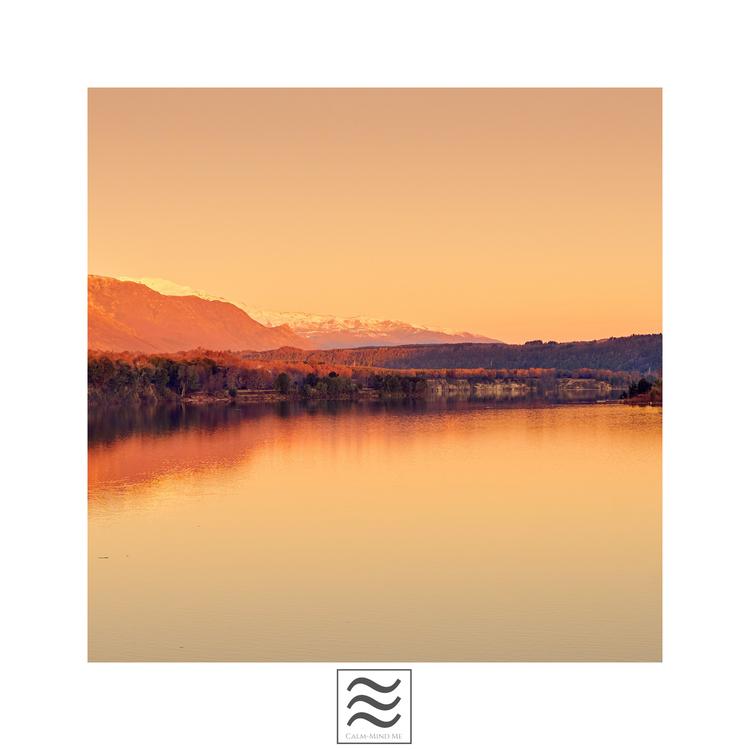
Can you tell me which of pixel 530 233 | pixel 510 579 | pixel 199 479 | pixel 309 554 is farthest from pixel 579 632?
pixel 530 233

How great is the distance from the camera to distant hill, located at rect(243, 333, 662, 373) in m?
14.2

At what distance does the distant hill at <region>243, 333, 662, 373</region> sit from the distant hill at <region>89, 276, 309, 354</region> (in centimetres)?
234

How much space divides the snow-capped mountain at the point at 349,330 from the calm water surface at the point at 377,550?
6.46 feet

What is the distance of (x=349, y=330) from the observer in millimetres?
16625

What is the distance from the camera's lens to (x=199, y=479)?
39.6 ft
